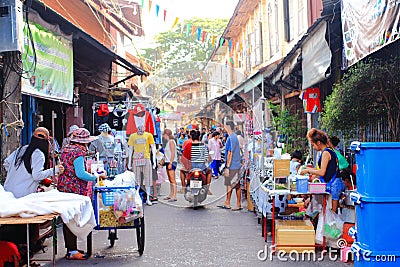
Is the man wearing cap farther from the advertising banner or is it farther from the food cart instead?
the advertising banner

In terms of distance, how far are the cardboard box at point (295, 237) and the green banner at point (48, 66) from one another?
433cm

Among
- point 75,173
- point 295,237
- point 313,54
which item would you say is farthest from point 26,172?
point 313,54

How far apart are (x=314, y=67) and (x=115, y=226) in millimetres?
4714

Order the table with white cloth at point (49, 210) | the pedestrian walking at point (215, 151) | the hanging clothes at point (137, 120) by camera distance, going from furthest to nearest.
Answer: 1. the pedestrian walking at point (215, 151)
2. the hanging clothes at point (137, 120)
3. the table with white cloth at point (49, 210)

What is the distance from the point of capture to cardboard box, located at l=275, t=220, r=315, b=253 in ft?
25.9

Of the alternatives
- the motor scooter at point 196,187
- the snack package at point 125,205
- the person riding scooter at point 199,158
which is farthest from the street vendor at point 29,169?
the person riding scooter at point 199,158

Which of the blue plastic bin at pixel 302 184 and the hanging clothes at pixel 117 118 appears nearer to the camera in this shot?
the blue plastic bin at pixel 302 184

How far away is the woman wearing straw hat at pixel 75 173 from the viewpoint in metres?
7.77

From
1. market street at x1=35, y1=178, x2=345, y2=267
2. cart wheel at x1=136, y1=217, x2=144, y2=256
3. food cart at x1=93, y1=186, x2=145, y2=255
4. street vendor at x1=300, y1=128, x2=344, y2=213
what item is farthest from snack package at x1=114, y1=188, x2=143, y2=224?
street vendor at x1=300, y1=128, x2=344, y2=213

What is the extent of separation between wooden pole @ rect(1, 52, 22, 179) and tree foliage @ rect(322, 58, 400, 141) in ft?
15.2

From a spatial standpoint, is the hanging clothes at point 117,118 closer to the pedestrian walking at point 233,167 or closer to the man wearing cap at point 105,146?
the man wearing cap at point 105,146

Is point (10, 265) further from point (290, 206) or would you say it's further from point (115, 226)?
point (290, 206)

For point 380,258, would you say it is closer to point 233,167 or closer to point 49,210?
point 49,210

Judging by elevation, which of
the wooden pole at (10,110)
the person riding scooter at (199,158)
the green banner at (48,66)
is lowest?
the person riding scooter at (199,158)
